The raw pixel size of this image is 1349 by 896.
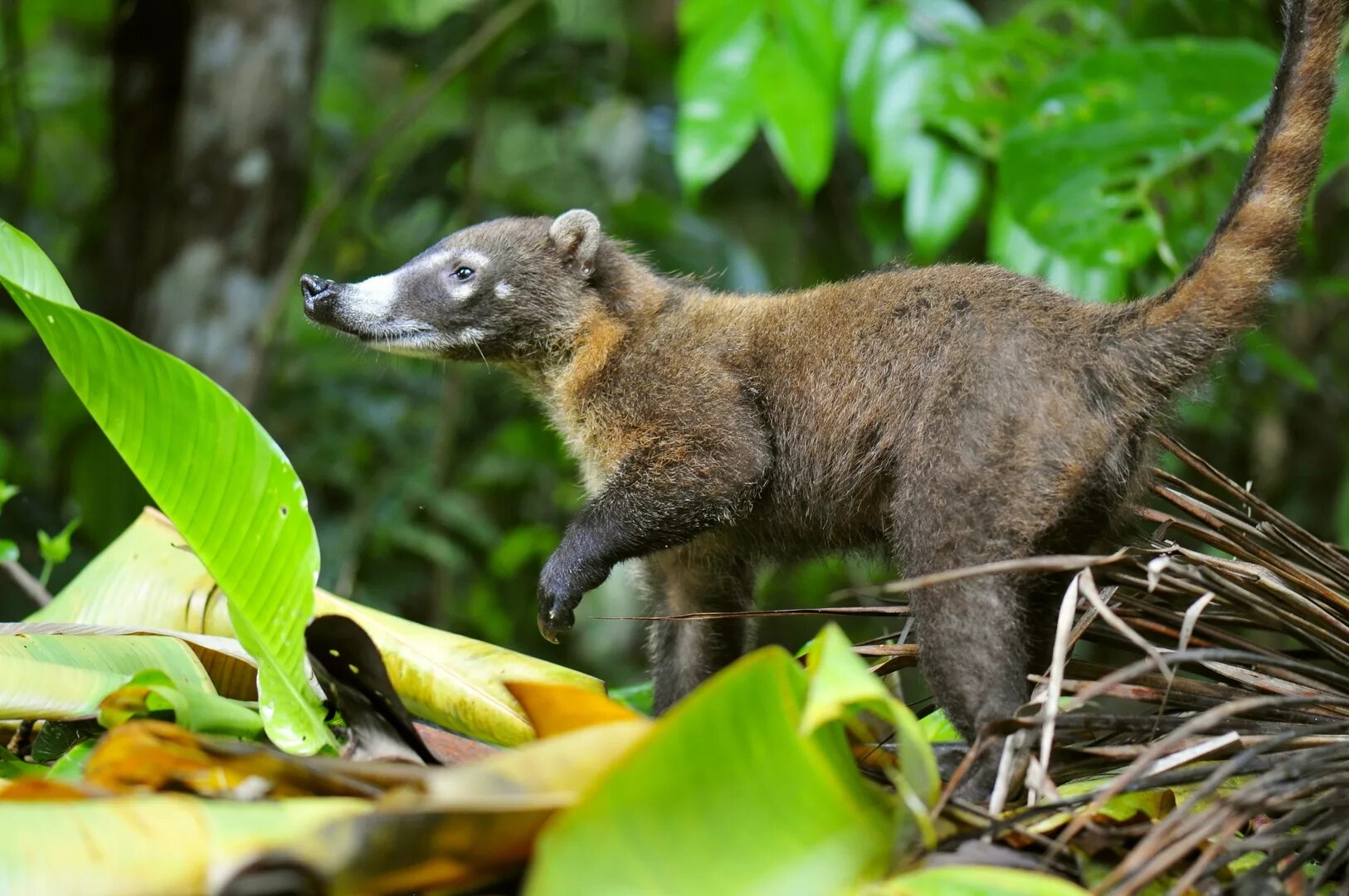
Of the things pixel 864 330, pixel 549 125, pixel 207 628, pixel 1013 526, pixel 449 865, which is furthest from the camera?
pixel 549 125

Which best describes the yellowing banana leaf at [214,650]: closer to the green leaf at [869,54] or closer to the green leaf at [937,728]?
the green leaf at [937,728]

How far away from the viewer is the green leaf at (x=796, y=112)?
4.15 metres

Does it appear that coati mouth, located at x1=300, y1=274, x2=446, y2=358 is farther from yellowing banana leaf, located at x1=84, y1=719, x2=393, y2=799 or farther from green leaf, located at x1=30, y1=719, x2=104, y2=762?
yellowing banana leaf, located at x1=84, y1=719, x2=393, y2=799

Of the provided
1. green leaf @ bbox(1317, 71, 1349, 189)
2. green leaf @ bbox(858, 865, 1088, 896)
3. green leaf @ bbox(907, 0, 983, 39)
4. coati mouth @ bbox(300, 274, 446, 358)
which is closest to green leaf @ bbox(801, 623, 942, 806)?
green leaf @ bbox(858, 865, 1088, 896)

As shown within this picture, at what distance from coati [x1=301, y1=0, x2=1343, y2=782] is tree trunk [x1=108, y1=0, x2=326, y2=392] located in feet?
5.19

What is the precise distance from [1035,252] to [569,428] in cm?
173

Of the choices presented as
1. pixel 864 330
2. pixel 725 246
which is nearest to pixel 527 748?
pixel 864 330

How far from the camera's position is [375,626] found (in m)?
2.69

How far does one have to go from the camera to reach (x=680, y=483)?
3145mm

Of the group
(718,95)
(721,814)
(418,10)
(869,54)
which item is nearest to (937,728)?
(721,814)

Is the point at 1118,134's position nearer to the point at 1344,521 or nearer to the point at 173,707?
the point at 1344,521

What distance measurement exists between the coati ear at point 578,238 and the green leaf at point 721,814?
246cm

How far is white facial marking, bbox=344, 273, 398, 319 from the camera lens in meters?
3.74

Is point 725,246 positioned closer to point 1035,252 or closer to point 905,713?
point 1035,252
